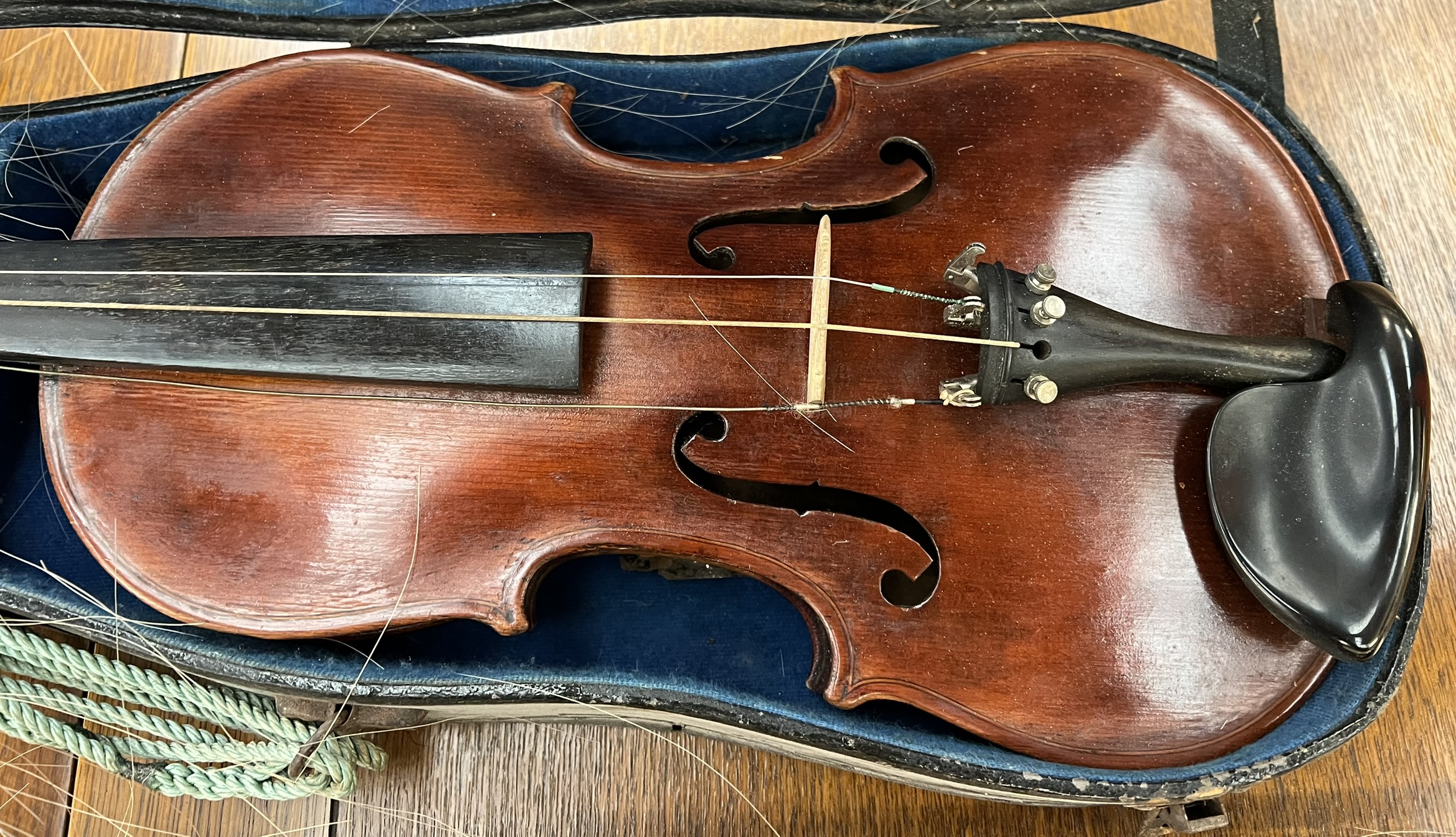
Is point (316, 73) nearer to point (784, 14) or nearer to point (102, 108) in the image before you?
point (102, 108)

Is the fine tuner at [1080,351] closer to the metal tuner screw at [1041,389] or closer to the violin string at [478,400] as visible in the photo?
the metal tuner screw at [1041,389]

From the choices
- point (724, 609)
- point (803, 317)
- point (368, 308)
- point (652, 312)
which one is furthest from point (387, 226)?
point (724, 609)

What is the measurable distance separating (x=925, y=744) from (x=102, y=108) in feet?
5.60

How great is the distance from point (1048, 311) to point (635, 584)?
84 centimetres

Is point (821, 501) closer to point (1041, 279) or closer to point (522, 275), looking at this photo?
point (1041, 279)

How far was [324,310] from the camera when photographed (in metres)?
1.16

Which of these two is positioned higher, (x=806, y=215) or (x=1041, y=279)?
(x=806, y=215)

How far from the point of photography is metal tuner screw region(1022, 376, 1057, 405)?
106 centimetres

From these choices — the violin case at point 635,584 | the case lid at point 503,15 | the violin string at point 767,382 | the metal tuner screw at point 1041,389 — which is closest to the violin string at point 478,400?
the violin string at point 767,382

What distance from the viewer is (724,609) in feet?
4.98

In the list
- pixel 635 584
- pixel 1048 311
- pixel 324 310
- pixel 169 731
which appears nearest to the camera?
pixel 1048 311

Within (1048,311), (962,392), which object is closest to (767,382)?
(962,392)

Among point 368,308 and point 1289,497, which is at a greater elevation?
point 368,308

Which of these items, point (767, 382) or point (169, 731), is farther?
point (169, 731)
